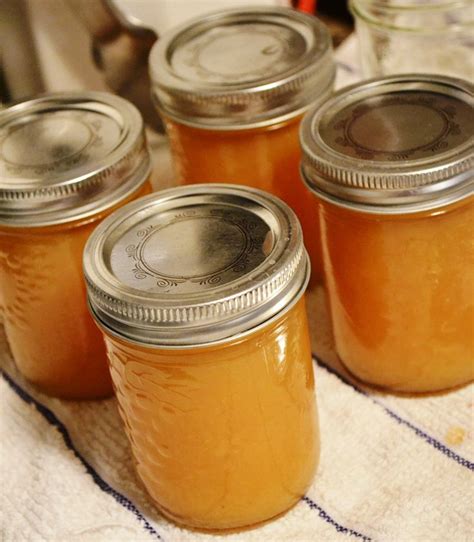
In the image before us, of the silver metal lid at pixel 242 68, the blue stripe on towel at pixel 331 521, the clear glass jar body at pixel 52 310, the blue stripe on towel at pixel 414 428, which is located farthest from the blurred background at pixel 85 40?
the blue stripe on towel at pixel 331 521

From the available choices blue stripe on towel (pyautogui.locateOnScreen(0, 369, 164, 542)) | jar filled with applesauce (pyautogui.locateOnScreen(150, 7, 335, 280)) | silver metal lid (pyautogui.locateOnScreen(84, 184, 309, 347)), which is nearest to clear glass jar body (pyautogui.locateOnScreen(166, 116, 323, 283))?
jar filled with applesauce (pyautogui.locateOnScreen(150, 7, 335, 280))

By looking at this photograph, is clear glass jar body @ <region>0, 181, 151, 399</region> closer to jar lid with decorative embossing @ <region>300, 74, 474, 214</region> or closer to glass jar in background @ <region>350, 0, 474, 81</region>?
jar lid with decorative embossing @ <region>300, 74, 474, 214</region>

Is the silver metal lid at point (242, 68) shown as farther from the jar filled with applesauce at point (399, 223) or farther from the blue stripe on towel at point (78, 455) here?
the blue stripe on towel at point (78, 455)

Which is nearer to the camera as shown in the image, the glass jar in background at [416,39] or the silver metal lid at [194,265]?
the silver metal lid at [194,265]

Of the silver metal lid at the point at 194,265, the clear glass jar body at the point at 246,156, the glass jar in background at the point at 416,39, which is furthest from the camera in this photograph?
the glass jar in background at the point at 416,39

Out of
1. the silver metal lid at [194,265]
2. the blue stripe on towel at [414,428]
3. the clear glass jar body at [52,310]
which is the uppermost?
the silver metal lid at [194,265]

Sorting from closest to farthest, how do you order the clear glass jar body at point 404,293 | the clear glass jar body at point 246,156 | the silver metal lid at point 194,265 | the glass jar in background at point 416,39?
the silver metal lid at point 194,265 → the clear glass jar body at point 404,293 → the clear glass jar body at point 246,156 → the glass jar in background at point 416,39

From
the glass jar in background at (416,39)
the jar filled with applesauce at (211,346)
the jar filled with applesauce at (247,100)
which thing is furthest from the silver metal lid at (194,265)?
the glass jar in background at (416,39)

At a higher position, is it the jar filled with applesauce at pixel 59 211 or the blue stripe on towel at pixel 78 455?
the jar filled with applesauce at pixel 59 211

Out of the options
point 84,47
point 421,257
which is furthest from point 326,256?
point 84,47
